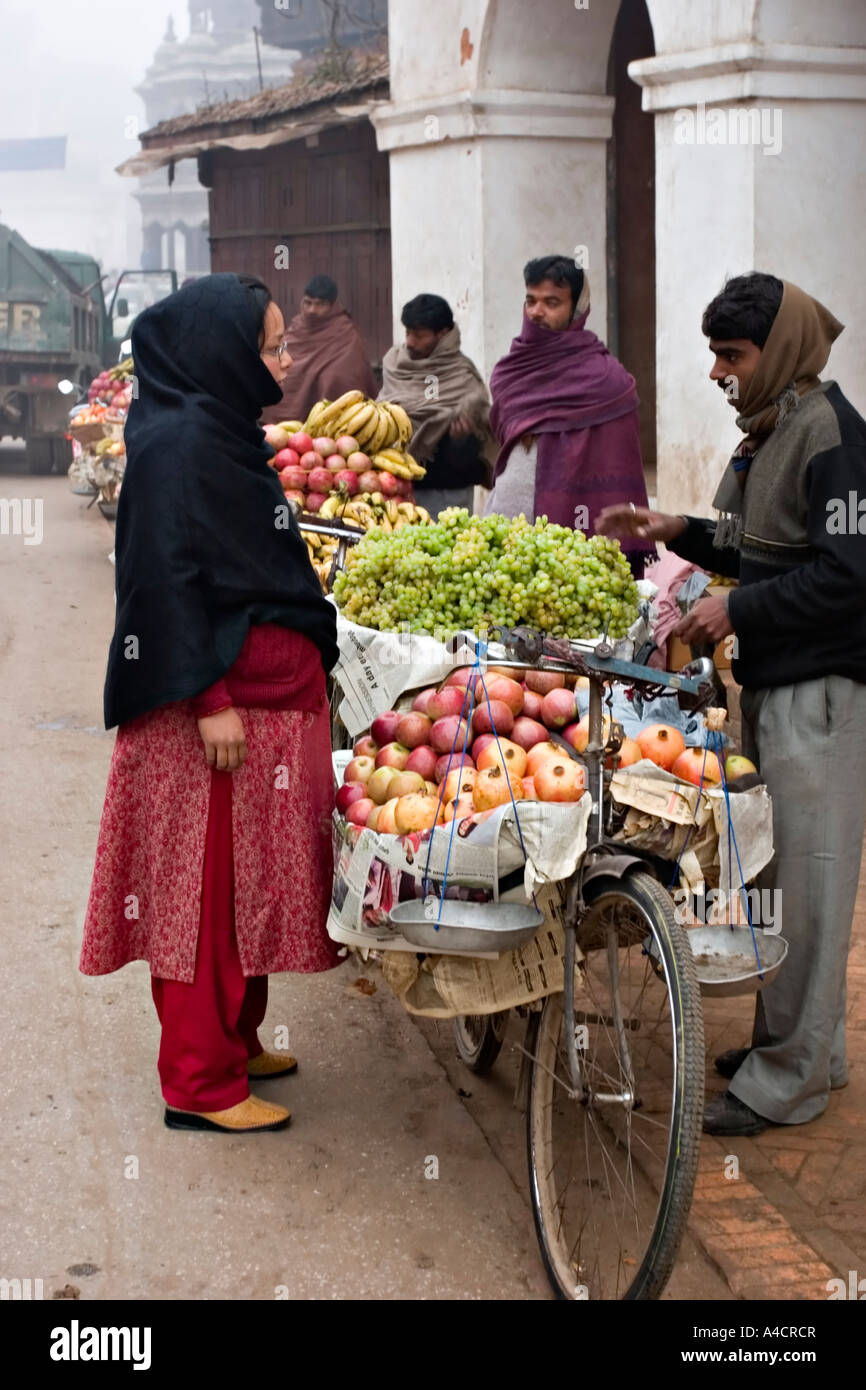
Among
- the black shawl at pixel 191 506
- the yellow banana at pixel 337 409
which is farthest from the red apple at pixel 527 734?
the yellow banana at pixel 337 409

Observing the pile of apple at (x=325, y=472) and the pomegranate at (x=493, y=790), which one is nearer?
the pomegranate at (x=493, y=790)

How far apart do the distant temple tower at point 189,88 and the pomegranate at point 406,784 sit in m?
59.5

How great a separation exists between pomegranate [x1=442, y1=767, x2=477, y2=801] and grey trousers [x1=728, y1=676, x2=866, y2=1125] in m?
0.71

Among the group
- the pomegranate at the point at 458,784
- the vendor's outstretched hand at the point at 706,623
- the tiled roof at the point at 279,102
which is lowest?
the pomegranate at the point at 458,784

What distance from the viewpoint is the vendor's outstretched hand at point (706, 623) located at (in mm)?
→ 3459

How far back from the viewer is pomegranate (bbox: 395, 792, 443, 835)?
3.30 m

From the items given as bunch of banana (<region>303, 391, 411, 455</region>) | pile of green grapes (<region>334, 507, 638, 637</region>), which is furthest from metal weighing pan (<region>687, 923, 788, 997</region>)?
bunch of banana (<region>303, 391, 411, 455</region>)

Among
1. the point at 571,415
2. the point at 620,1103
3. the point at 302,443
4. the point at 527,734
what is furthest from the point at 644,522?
the point at 302,443

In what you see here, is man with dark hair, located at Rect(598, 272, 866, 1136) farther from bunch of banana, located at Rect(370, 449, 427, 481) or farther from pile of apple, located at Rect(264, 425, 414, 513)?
bunch of banana, located at Rect(370, 449, 427, 481)

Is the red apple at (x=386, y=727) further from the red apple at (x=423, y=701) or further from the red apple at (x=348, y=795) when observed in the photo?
the red apple at (x=348, y=795)

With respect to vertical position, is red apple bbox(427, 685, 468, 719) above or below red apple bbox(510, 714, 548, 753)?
above

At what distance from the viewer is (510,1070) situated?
4199 mm

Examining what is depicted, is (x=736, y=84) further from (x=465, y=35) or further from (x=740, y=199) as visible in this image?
(x=465, y=35)

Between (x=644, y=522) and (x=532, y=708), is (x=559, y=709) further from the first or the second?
(x=644, y=522)
